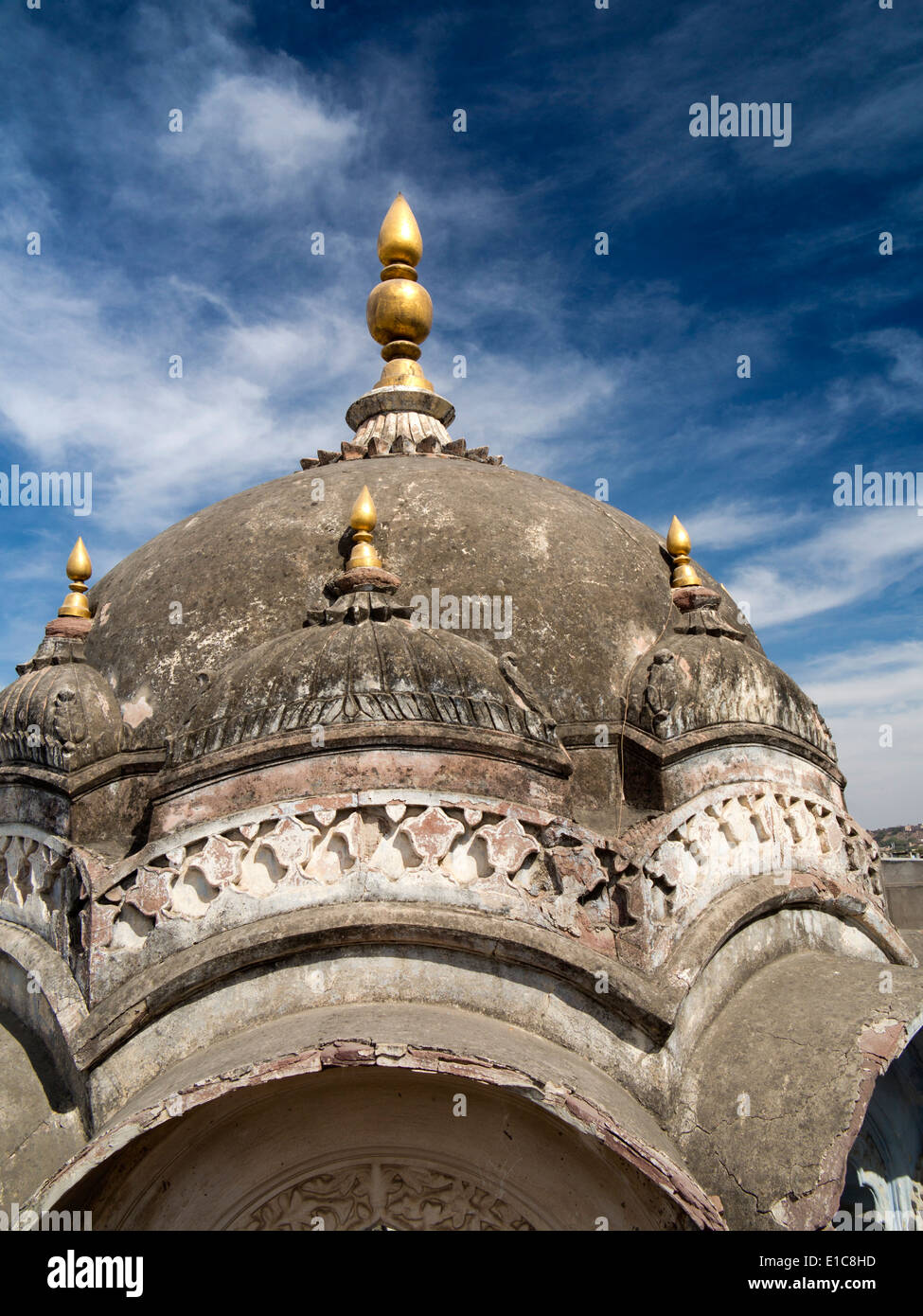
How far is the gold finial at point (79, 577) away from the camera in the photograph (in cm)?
557

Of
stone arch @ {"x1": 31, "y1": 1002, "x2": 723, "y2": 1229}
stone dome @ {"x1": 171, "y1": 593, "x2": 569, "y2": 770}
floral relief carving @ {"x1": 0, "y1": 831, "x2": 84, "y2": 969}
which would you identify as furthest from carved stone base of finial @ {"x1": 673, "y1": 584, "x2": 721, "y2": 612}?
floral relief carving @ {"x1": 0, "y1": 831, "x2": 84, "y2": 969}

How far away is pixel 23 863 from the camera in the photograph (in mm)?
4527

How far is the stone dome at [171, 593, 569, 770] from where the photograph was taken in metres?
3.85

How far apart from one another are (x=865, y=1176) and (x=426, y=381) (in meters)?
5.51

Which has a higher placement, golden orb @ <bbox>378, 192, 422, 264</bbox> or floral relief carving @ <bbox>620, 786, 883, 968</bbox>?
golden orb @ <bbox>378, 192, 422, 264</bbox>

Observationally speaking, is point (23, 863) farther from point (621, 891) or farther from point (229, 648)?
point (621, 891)

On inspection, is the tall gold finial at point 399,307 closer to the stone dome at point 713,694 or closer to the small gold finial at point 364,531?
the small gold finial at point 364,531

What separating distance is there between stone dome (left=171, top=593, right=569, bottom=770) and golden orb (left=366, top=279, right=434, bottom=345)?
13.5 ft

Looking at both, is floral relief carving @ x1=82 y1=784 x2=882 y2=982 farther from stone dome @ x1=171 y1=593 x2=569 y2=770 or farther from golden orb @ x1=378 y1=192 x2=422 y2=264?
golden orb @ x1=378 y1=192 x2=422 y2=264

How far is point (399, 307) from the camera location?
25.2ft

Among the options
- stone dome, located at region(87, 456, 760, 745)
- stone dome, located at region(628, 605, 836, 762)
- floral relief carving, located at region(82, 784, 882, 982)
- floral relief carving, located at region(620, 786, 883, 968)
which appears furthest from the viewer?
stone dome, located at region(87, 456, 760, 745)

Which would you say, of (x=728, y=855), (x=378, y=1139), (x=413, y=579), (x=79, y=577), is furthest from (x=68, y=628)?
(x=728, y=855)

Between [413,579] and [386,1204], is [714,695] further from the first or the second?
[386,1204]

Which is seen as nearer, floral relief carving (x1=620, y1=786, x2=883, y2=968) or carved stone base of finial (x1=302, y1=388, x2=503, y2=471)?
floral relief carving (x1=620, y1=786, x2=883, y2=968)
